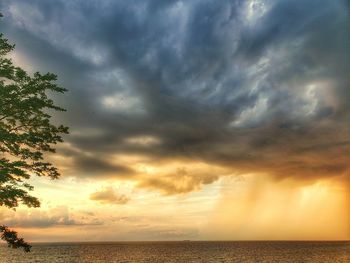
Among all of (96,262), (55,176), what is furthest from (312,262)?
(55,176)

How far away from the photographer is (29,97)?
19672 mm

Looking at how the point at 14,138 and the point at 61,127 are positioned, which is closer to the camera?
the point at 14,138

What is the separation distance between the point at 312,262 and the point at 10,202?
10292 cm

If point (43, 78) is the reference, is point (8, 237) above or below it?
below

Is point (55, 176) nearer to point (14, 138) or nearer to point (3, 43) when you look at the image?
point (14, 138)

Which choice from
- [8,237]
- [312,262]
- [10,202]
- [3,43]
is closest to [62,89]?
[3,43]

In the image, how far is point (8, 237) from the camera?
734 inches

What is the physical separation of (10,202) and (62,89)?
6.46 metres


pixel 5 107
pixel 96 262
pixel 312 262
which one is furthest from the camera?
pixel 96 262

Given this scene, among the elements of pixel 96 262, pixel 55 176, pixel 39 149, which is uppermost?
pixel 39 149

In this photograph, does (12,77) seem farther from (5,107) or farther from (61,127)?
(61,127)

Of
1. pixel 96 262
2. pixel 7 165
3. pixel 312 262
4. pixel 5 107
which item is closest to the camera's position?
pixel 7 165

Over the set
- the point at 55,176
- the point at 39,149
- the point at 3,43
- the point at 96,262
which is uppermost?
the point at 3,43

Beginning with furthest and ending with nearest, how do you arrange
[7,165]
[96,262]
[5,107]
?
1. [96,262]
2. [5,107]
3. [7,165]
